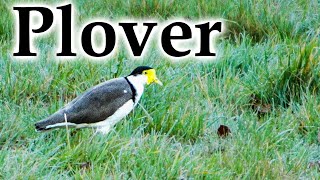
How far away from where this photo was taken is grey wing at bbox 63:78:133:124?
4281 mm

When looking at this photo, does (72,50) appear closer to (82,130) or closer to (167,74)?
(167,74)

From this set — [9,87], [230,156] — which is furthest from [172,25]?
[230,156]

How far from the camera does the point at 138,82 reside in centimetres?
456

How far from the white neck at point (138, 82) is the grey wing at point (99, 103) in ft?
0.16

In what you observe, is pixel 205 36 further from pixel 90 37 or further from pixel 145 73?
pixel 145 73

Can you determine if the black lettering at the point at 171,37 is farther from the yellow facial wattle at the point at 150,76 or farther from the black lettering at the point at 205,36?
the yellow facial wattle at the point at 150,76

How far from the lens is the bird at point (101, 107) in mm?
4219

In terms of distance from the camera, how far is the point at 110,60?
Answer: 17.2 ft

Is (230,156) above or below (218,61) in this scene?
below

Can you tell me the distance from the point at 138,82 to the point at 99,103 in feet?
1.00

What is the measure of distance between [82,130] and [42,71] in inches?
30.5

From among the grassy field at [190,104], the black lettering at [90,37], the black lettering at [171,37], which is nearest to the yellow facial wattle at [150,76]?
the grassy field at [190,104]

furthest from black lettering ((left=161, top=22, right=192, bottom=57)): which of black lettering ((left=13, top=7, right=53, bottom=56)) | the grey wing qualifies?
the grey wing

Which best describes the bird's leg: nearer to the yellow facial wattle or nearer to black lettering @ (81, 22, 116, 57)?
the yellow facial wattle
